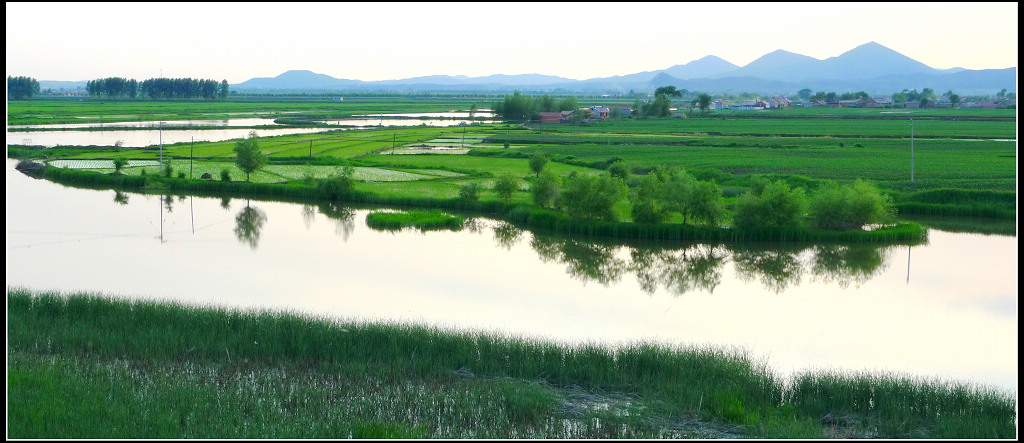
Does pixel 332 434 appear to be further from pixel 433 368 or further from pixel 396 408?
pixel 433 368

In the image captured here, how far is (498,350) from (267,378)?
8.21 feet

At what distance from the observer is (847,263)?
17.2m

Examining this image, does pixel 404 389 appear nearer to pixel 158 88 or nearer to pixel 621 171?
pixel 621 171

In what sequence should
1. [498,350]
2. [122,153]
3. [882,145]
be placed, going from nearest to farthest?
[498,350]
[122,153]
[882,145]

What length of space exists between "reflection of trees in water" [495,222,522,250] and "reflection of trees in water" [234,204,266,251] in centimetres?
525

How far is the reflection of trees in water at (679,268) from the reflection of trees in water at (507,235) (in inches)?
110

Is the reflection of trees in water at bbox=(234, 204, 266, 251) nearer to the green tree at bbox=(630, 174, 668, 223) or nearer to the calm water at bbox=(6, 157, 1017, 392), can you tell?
the calm water at bbox=(6, 157, 1017, 392)

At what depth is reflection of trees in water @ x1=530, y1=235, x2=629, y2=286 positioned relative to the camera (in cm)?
1623

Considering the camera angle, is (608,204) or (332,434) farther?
(608,204)

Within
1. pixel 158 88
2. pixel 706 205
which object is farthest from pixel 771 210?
pixel 158 88

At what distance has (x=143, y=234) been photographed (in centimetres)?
2016

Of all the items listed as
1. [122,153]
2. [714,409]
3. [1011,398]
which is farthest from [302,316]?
[122,153]

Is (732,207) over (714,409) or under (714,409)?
over

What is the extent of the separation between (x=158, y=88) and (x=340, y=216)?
267ft
